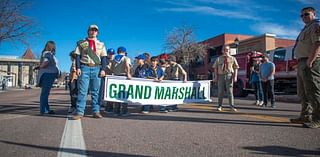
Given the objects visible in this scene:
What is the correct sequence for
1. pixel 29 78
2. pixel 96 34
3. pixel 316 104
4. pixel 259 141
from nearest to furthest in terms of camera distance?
pixel 259 141
pixel 316 104
pixel 96 34
pixel 29 78

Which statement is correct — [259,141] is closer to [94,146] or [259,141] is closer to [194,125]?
[194,125]

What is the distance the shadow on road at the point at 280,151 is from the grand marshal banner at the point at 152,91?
173 inches

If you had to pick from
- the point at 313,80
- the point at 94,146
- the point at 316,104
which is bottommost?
Result: the point at 94,146

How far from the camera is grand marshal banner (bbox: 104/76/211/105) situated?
7.52 metres

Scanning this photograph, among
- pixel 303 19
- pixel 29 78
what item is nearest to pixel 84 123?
pixel 303 19

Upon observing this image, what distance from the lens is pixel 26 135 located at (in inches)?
178

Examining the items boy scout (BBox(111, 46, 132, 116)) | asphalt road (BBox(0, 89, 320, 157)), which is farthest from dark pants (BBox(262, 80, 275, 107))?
boy scout (BBox(111, 46, 132, 116))

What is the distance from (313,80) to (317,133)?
1017mm

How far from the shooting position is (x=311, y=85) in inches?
207

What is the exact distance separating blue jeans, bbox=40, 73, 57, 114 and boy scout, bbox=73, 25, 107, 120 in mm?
1282

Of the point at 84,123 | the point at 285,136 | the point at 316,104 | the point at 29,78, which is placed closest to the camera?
the point at 285,136

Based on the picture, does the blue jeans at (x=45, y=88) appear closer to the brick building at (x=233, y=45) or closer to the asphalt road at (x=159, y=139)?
the asphalt road at (x=159, y=139)

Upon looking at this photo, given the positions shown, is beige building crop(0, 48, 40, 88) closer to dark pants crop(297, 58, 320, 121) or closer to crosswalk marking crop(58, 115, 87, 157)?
crosswalk marking crop(58, 115, 87, 157)

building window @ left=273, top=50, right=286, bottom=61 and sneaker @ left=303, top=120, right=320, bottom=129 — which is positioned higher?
building window @ left=273, top=50, right=286, bottom=61
